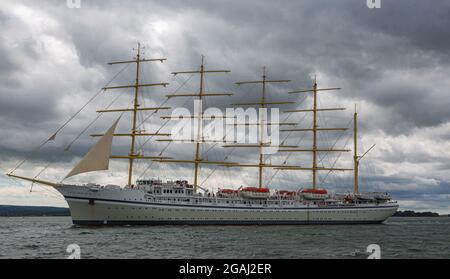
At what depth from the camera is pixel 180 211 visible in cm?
5912

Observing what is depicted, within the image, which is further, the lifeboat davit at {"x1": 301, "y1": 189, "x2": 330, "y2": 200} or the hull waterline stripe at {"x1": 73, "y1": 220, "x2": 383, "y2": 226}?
the lifeboat davit at {"x1": 301, "y1": 189, "x2": 330, "y2": 200}

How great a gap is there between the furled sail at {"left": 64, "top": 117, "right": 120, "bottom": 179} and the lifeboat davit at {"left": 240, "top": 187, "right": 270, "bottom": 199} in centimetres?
2217

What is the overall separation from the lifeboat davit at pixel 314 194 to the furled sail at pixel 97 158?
3508 centimetres

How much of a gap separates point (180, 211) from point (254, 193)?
14.0 metres

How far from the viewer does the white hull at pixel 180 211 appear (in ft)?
174

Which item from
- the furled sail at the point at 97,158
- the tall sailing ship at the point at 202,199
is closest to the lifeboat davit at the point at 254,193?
the tall sailing ship at the point at 202,199

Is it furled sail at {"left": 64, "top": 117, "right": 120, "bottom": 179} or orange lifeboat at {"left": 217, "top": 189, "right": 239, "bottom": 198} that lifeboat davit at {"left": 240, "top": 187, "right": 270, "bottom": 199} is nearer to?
orange lifeboat at {"left": 217, "top": 189, "right": 239, "bottom": 198}

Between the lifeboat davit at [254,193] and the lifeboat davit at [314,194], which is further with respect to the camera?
the lifeboat davit at [314,194]

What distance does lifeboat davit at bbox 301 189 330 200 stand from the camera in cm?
7594

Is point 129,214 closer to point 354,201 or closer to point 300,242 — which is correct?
point 300,242

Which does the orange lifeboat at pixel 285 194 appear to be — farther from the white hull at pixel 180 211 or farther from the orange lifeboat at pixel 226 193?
the orange lifeboat at pixel 226 193

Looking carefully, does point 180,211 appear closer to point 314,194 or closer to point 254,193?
point 254,193

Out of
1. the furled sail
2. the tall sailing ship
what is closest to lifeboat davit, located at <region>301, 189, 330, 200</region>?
the tall sailing ship
